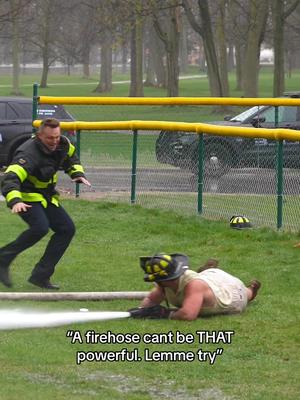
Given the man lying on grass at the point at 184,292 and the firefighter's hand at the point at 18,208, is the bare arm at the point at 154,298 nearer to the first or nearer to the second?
the man lying on grass at the point at 184,292

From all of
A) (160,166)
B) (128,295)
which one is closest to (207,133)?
(160,166)

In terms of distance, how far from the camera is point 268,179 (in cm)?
1347

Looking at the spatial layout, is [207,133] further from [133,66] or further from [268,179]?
[133,66]

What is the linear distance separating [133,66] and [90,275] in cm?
4592

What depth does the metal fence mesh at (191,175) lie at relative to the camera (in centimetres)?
1338

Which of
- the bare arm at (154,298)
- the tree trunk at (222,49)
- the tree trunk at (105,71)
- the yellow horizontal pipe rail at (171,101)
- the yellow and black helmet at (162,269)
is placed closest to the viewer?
the yellow and black helmet at (162,269)

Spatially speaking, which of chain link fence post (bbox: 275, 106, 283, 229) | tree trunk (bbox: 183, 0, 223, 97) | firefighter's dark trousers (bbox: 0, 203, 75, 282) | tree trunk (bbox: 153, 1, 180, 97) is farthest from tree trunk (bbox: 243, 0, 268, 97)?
firefighter's dark trousers (bbox: 0, 203, 75, 282)

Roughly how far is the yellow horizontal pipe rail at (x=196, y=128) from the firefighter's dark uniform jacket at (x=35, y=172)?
355cm

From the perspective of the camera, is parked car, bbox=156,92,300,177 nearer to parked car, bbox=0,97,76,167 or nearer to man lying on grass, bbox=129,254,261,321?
man lying on grass, bbox=129,254,261,321

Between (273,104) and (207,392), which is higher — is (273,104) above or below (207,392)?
above

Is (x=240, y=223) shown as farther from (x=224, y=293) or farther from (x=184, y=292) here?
(x=184, y=292)

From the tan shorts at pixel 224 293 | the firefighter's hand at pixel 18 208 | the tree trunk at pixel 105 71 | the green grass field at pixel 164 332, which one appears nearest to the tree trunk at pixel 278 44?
the green grass field at pixel 164 332

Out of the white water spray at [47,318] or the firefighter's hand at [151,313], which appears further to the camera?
the firefighter's hand at [151,313]

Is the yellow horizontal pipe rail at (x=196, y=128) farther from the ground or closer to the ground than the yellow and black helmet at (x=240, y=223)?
farther from the ground
